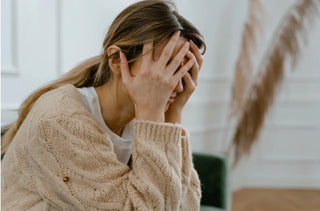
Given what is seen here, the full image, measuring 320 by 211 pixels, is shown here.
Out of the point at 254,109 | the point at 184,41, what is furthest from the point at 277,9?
the point at 184,41

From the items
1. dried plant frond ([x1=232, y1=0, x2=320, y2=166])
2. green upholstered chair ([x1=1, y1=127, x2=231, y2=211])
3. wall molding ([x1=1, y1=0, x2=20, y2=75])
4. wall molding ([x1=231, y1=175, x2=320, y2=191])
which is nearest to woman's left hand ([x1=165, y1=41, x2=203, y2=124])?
green upholstered chair ([x1=1, y1=127, x2=231, y2=211])

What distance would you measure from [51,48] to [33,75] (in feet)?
0.57

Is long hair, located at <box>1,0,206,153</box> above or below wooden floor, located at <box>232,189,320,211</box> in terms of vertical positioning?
above

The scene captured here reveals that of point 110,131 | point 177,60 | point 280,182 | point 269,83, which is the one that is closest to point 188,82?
point 177,60

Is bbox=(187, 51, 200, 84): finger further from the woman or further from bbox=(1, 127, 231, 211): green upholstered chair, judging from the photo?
bbox=(1, 127, 231, 211): green upholstered chair

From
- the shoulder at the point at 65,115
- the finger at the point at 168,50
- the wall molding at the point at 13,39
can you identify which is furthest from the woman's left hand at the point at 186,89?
the wall molding at the point at 13,39

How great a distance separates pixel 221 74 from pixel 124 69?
235cm

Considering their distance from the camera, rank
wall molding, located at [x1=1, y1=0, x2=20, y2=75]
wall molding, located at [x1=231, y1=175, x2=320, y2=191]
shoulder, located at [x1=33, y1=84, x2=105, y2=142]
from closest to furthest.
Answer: shoulder, located at [x1=33, y1=84, x2=105, y2=142] → wall molding, located at [x1=1, y1=0, x2=20, y2=75] → wall molding, located at [x1=231, y1=175, x2=320, y2=191]

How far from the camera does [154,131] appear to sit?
1.05m

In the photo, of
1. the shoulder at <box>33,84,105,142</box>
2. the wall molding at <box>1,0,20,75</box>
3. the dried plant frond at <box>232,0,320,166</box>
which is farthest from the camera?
the dried plant frond at <box>232,0,320,166</box>

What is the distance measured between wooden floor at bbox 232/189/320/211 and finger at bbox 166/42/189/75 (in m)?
2.18

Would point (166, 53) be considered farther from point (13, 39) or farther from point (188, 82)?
point (13, 39)

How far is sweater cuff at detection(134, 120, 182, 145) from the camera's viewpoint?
1.04 m

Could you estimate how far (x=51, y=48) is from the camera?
1.83m
